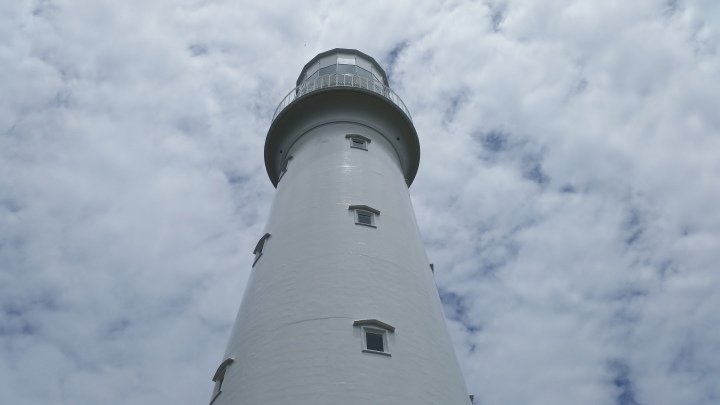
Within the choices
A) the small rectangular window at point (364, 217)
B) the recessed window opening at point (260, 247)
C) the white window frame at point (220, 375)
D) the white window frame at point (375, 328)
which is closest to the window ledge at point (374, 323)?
the white window frame at point (375, 328)

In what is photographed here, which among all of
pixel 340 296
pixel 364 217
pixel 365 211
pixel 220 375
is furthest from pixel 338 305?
pixel 365 211

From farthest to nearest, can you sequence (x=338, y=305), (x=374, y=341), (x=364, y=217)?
(x=364, y=217)
(x=338, y=305)
(x=374, y=341)

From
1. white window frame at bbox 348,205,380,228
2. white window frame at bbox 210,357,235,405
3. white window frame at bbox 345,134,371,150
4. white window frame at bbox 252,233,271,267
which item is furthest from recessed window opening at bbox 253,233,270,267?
white window frame at bbox 345,134,371,150

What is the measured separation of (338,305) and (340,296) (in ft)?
0.95

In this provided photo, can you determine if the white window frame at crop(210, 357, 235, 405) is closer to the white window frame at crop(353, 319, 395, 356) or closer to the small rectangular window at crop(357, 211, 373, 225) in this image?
the white window frame at crop(353, 319, 395, 356)

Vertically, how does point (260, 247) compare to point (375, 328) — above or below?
above

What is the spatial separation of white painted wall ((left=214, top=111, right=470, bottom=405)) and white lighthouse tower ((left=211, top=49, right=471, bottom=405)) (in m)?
0.03

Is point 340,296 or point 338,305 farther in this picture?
point 340,296

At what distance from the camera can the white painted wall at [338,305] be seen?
10.6 m

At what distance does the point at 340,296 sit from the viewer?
484 inches

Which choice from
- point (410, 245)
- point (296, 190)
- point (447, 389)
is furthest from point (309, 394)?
point (296, 190)

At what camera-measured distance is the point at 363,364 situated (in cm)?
1077

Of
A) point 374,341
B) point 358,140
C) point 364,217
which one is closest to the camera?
point 374,341

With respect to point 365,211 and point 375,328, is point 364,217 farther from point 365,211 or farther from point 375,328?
point 375,328
